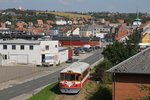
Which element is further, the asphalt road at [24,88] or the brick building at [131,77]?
the asphalt road at [24,88]

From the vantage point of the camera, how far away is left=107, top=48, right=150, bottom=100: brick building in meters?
25.9

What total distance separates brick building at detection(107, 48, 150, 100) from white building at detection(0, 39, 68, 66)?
4652 cm

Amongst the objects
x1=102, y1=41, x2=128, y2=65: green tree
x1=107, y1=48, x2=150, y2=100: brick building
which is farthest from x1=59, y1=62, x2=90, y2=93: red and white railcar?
x1=102, y1=41, x2=128, y2=65: green tree

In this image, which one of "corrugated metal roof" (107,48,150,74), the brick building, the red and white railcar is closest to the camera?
"corrugated metal roof" (107,48,150,74)

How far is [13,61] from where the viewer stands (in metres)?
73.5

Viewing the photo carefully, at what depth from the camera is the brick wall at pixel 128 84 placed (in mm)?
26062

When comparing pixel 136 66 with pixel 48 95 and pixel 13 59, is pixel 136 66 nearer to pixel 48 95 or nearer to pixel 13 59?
pixel 48 95

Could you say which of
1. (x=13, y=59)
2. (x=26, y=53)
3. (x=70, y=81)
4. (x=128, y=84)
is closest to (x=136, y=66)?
(x=128, y=84)

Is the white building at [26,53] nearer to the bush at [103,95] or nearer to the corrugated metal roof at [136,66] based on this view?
the bush at [103,95]

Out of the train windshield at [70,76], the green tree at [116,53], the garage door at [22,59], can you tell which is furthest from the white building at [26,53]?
the train windshield at [70,76]

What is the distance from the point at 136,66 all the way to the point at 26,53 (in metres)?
48.3

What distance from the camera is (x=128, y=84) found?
2642 cm

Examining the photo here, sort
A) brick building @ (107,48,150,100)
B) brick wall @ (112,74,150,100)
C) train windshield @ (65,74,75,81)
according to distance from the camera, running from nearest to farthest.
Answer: brick building @ (107,48,150,100), brick wall @ (112,74,150,100), train windshield @ (65,74,75,81)

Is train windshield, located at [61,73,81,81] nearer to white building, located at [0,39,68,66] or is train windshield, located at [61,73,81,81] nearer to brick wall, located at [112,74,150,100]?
brick wall, located at [112,74,150,100]
